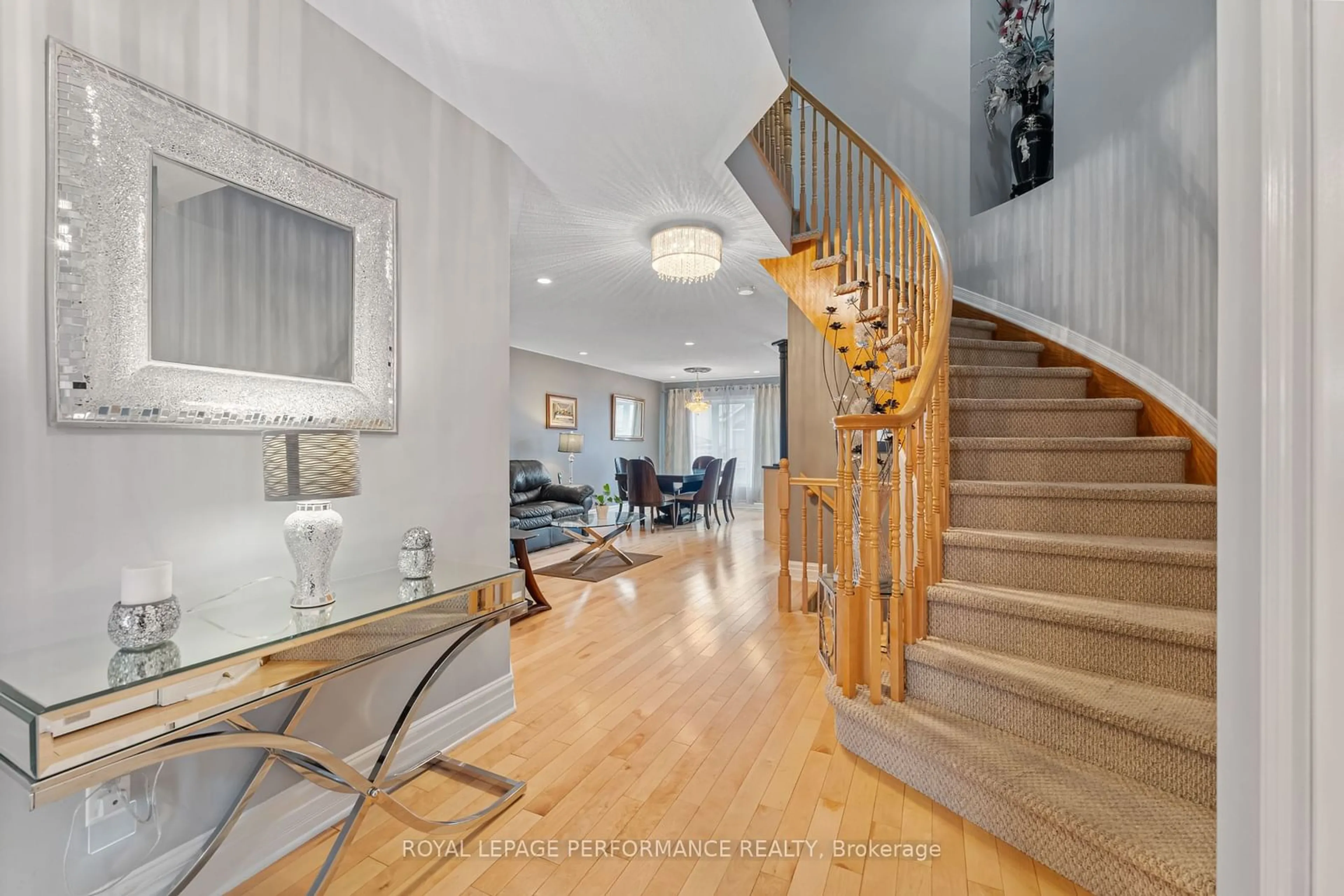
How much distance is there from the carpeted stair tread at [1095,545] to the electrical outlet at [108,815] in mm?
2427

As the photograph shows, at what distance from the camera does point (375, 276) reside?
1739mm

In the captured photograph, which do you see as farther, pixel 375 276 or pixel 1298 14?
pixel 375 276

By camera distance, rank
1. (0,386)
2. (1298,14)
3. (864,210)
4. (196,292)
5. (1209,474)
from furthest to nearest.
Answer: (864,210), (1209,474), (196,292), (0,386), (1298,14)

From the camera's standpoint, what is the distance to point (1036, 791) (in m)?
1.43

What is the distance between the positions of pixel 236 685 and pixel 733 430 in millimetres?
9642

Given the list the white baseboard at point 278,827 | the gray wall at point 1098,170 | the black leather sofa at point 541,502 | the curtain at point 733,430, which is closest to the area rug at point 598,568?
the black leather sofa at point 541,502

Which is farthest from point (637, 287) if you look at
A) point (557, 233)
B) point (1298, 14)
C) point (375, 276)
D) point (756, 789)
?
point (1298, 14)

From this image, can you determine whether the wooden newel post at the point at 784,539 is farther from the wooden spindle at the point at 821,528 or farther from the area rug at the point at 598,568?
the area rug at the point at 598,568

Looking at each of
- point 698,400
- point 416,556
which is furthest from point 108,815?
point 698,400

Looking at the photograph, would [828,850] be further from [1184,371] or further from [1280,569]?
[1184,371]

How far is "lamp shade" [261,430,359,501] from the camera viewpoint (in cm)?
128

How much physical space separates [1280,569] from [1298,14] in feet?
2.02

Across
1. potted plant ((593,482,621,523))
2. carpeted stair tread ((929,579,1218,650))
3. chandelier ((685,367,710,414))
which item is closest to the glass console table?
carpeted stair tread ((929,579,1218,650))

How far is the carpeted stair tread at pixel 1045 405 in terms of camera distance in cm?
268
